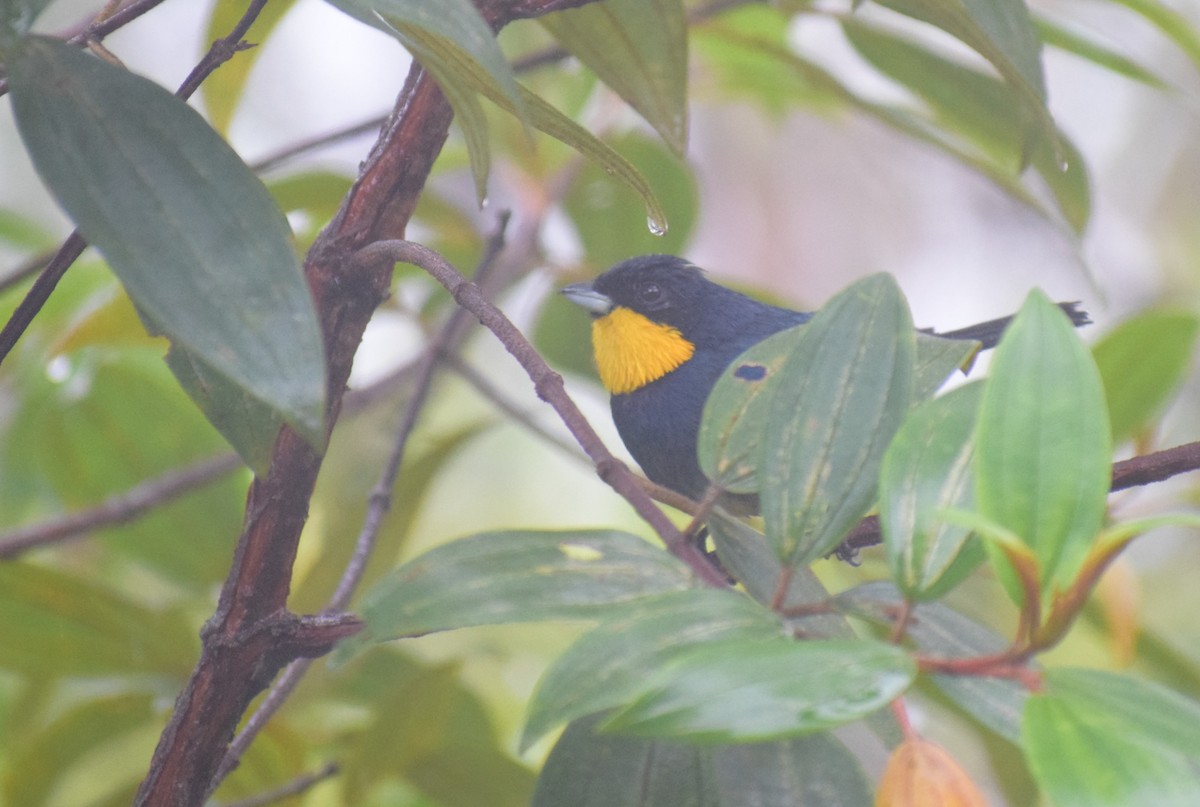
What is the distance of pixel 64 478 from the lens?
73.5 inches

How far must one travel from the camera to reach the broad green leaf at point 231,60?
53.7 inches

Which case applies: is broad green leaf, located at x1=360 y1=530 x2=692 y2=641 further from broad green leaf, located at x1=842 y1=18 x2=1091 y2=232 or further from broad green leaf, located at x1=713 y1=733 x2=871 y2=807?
broad green leaf, located at x1=842 y1=18 x2=1091 y2=232

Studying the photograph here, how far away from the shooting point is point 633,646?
56 centimetres

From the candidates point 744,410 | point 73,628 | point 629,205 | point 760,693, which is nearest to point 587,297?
point 629,205

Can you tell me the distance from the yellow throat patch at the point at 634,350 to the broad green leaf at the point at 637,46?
2.67 feet

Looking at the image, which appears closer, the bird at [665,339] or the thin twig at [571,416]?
the thin twig at [571,416]

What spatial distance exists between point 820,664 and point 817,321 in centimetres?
22

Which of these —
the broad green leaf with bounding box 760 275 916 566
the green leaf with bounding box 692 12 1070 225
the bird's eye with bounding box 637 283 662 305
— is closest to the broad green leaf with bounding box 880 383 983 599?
the broad green leaf with bounding box 760 275 916 566

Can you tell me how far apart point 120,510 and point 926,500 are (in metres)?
1.23

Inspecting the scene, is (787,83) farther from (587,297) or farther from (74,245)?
(74,245)

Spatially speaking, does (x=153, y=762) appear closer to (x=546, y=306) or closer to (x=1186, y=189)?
(x=546, y=306)


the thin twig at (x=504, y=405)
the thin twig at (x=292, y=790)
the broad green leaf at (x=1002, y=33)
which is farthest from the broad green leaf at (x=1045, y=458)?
the thin twig at (x=504, y=405)

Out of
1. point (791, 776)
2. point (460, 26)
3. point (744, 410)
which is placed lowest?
point (791, 776)

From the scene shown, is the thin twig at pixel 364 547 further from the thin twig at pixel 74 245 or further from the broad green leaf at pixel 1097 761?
the broad green leaf at pixel 1097 761
